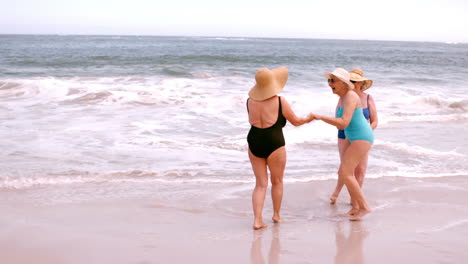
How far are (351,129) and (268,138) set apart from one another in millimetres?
943

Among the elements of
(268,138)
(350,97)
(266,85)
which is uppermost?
(266,85)

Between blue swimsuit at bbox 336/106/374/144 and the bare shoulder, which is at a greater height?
the bare shoulder

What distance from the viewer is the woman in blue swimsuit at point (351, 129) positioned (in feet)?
15.1

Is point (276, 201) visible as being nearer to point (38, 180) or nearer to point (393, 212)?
point (393, 212)

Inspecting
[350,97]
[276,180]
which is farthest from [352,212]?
[350,97]

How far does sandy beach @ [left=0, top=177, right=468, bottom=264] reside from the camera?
12.8ft

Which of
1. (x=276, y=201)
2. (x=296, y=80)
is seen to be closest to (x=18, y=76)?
(x=296, y=80)

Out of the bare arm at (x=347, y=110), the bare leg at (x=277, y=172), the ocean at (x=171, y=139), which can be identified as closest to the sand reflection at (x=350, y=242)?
the bare leg at (x=277, y=172)

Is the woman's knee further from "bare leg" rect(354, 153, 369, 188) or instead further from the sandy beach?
"bare leg" rect(354, 153, 369, 188)

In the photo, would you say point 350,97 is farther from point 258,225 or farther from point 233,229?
point 233,229

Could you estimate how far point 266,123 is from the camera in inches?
175

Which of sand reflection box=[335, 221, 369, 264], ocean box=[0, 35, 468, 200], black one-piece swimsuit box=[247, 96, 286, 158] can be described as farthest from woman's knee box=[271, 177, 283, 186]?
ocean box=[0, 35, 468, 200]

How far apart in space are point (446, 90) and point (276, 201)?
15.8m

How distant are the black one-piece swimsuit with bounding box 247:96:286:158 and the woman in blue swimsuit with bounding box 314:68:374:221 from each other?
566mm
